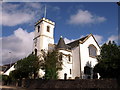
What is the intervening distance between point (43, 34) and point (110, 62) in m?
19.7

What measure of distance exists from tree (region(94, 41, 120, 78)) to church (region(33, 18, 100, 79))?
7.65m

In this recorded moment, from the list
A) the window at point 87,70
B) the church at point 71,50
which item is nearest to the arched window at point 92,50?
the church at point 71,50

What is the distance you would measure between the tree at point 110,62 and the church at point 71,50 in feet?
25.1

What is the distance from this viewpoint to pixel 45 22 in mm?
40406

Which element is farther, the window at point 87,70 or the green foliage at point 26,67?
the window at point 87,70

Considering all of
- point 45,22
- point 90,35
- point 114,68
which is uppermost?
point 45,22

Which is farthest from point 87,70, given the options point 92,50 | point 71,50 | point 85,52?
point 71,50

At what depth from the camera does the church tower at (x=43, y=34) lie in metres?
38.6

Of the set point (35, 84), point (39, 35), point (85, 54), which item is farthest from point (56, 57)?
point (39, 35)

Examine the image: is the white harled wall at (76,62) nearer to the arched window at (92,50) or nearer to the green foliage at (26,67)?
the arched window at (92,50)

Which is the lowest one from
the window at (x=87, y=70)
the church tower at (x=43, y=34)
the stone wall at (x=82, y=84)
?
the stone wall at (x=82, y=84)

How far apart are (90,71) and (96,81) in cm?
1832

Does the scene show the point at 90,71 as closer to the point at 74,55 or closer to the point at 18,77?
the point at 74,55

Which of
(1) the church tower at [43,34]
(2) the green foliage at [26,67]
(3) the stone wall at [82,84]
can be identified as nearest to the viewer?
(3) the stone wall at [82,84]
